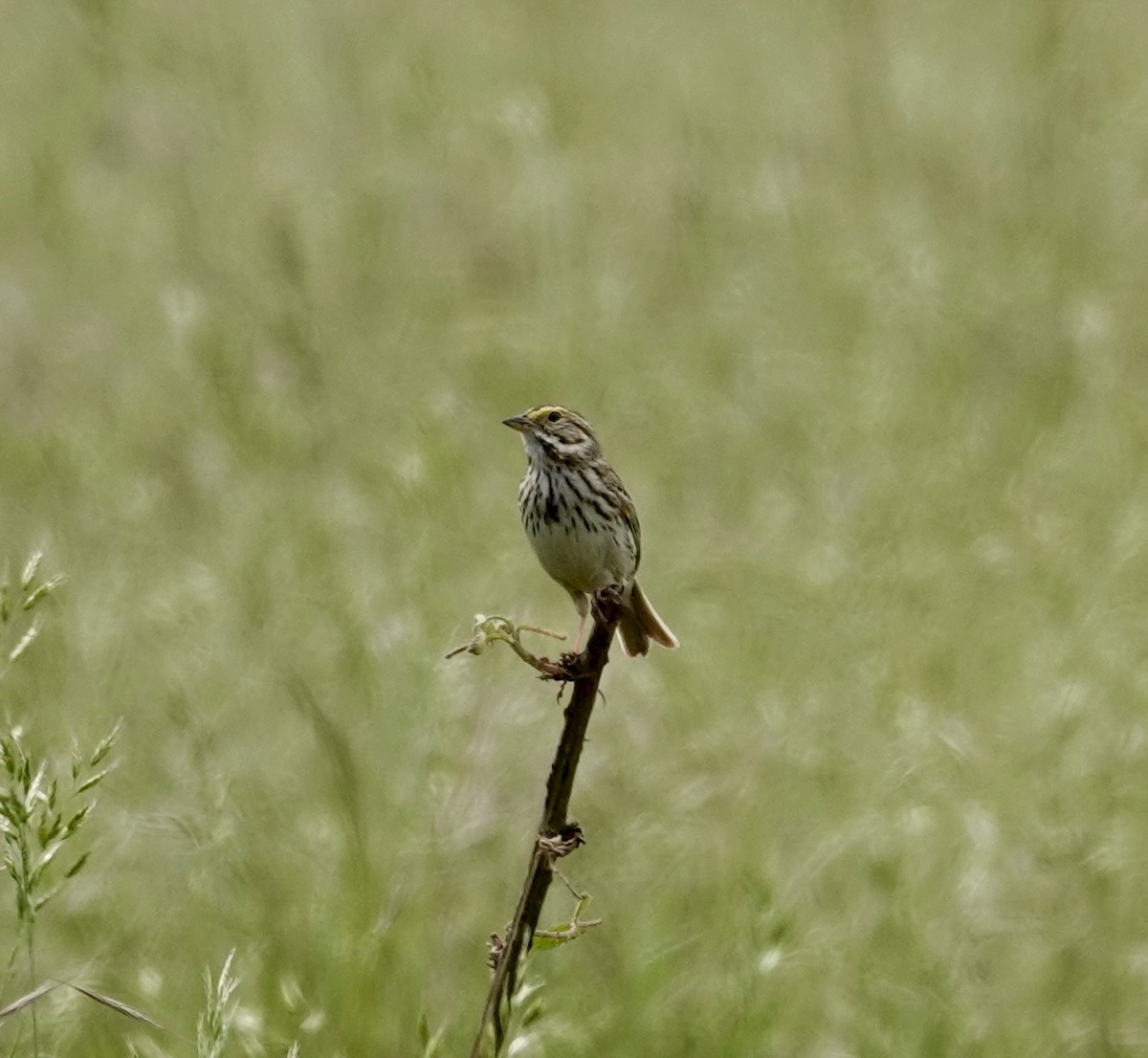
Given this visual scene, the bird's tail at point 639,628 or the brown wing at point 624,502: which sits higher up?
the brown wing at point 624,502

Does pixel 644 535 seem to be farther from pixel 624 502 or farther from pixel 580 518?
pixel 580 518

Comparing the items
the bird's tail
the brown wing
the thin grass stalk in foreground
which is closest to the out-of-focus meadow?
the bird's tail

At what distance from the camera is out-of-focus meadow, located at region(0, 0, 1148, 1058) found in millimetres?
3674

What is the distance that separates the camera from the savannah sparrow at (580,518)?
4020 millimetres

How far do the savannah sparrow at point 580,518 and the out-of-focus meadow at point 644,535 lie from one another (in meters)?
0.29

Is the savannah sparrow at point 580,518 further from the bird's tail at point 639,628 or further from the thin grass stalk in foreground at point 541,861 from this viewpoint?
the thin grass stalk in foreground at point 541,861

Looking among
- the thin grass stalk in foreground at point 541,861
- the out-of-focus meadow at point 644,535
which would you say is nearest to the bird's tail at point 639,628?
the out-of-focus meadow at point 644,535

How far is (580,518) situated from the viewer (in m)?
4.12

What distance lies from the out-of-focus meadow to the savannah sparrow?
0.29 m

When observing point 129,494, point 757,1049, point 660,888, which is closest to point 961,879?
point 660,888

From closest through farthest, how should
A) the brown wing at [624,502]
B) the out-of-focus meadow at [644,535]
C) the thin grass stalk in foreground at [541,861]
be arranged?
the thin grass stalk in foreground at [541,861] → the out-of-focus meadow at [644,535] → the brown wing at [624,502]

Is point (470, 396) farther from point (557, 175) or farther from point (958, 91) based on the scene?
point (958, 91)

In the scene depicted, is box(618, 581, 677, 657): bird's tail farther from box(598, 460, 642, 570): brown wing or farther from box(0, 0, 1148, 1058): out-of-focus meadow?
box(0, 0, 1148, 1058): out-of-focus meadow

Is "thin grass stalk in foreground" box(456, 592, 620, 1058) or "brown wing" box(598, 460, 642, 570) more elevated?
"brown wing" box(598, 460, 642, 570)
